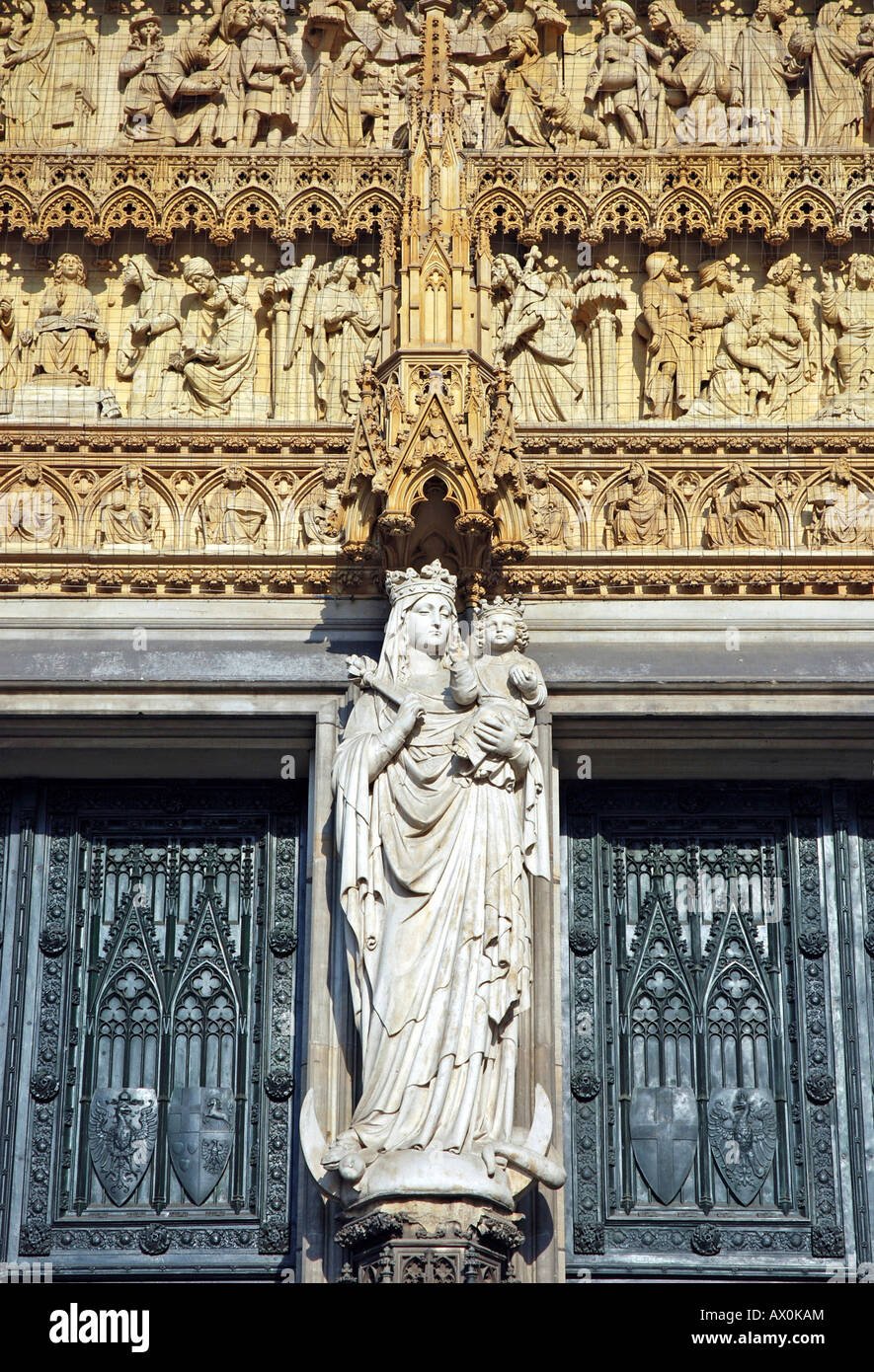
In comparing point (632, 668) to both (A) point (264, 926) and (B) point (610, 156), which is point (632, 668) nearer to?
(A) point (264, 926)

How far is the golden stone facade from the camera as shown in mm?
12117

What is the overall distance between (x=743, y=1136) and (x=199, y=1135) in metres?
2.77

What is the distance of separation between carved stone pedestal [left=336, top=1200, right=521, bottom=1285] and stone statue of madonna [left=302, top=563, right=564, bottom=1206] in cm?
10

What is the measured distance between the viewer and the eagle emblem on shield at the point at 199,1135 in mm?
11547

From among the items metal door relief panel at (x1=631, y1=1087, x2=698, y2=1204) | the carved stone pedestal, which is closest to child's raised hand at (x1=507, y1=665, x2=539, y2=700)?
metal door relief panel at (x1=631, y1=1087, x2=698, y2=1204)

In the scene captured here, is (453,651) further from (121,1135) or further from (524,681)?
(121,1135)

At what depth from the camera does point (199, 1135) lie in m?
11.6

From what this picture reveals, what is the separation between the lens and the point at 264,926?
11992 mm

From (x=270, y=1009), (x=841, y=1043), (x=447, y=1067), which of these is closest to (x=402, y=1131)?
(x=447, y=1067)

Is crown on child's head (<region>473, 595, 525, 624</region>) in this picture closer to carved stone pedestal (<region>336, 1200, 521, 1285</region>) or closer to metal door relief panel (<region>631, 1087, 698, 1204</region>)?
metal door relief panel (<region>631, 1087, 698, 1204</region>)

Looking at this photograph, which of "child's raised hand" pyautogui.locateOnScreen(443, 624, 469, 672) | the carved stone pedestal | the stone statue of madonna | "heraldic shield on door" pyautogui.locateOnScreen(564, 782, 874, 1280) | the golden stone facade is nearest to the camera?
the carved stone pedestal

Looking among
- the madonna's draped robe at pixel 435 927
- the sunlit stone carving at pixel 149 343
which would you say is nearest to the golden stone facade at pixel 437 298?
the sunlit stone carving at pixel 149 343

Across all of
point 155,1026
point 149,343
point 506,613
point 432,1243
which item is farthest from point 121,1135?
point 149,343
